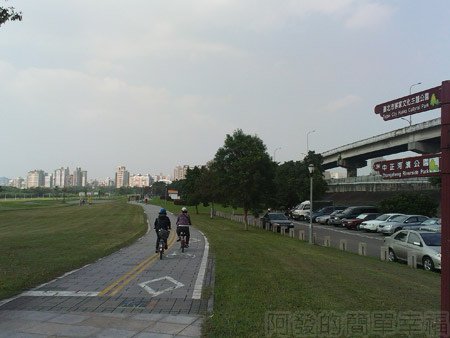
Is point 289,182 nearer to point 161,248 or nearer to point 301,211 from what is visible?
point 301,211

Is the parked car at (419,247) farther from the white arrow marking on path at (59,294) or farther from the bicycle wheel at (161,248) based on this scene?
the white arrow marking on path at (59,294)

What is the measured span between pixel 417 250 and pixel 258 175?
60.4 ft

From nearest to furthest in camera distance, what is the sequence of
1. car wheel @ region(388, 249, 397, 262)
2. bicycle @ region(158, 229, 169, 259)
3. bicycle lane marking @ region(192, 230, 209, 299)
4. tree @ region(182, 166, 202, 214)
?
bicycle lane marking @ region(192, 230, 209, 299) < bicycle @ region(158, 229, 169, 259) < car wheel @ region(388, 249, 397, 262) < tree @ region(182, 166, 202, 214)

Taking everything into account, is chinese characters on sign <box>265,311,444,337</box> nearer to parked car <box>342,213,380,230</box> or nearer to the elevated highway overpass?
parked car <box>342,213,380,230</box>

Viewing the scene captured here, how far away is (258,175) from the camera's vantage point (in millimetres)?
34031

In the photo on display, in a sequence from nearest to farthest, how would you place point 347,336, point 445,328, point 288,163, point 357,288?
point 445,328, point 347,336, point 357,288, point 288,163

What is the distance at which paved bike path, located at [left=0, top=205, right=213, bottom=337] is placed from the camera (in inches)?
253

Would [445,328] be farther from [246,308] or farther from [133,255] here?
[133,255]

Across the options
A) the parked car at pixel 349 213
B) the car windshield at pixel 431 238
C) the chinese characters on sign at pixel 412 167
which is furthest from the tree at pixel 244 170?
the chinese characters on sign at pixel 412 167

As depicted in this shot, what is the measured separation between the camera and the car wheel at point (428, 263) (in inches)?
604

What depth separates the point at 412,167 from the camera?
15.1 ft

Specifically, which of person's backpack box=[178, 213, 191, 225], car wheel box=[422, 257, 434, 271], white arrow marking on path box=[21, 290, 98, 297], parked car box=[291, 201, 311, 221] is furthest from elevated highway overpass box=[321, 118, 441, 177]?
white arrow marking on path box=[21, 290, 98, 297]

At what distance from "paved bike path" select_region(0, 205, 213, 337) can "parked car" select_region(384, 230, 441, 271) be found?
25.7 ft

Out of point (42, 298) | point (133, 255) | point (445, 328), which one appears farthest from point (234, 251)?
point (445, 328)
